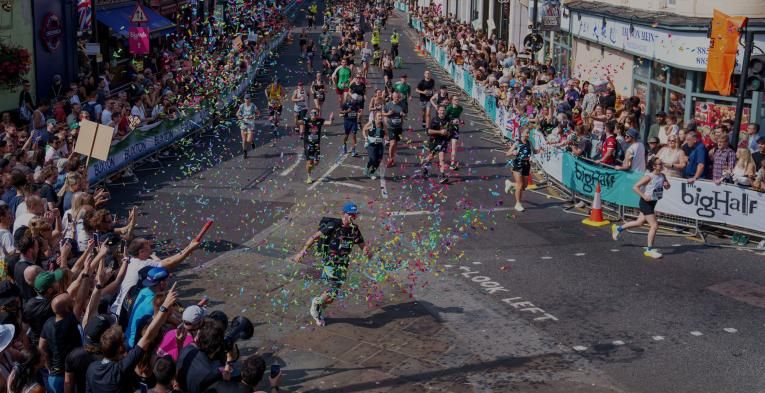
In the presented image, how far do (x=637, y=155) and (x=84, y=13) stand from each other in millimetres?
18533

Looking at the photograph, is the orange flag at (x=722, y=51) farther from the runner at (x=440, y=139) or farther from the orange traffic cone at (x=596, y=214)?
the runner at (x=440, y=139)

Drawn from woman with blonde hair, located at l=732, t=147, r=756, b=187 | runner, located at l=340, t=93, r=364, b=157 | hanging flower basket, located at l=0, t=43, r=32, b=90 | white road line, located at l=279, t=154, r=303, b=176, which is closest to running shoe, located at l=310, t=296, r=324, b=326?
woman with blonde hair, located at l=732, t=147, r=756, b=187

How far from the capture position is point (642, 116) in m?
24.9

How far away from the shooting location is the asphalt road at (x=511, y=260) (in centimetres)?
1124

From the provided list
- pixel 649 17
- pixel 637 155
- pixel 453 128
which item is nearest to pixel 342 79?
pixel 453 128

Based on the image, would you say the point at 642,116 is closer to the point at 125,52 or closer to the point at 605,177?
the point at 605,177

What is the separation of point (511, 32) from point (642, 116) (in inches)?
801

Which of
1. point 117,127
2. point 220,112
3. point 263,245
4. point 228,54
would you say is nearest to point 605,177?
point 263,245

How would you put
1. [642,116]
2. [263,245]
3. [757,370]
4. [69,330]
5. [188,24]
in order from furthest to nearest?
[188,24], [642,116], [263,245], [757,370], [69,330]

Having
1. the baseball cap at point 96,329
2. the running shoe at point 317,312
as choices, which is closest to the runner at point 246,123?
the running shoe at point 317,312

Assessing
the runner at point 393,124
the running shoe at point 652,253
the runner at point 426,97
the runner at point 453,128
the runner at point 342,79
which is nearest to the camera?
the running shoe at point 652,253

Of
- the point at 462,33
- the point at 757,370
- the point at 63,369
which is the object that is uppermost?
the point at 462,33

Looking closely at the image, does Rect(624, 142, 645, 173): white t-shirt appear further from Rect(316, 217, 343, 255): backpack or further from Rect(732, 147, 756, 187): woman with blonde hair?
Rect(316, 217, 343, 255): backpack

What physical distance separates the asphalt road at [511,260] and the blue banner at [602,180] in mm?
734
